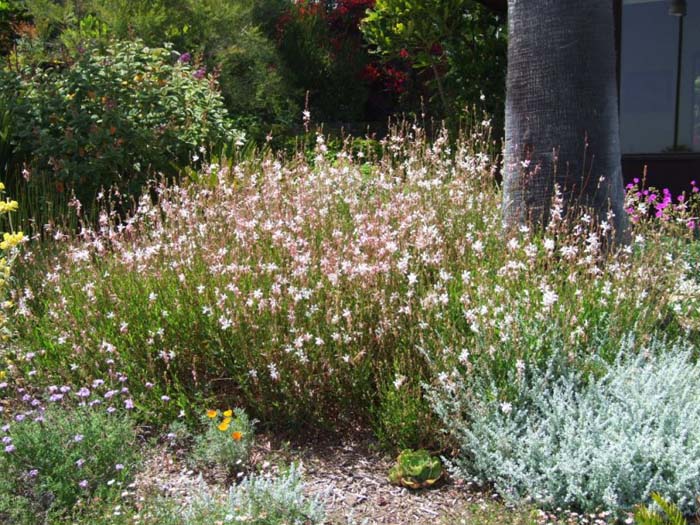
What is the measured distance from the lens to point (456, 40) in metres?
10.6

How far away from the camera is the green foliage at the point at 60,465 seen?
10.3 ft

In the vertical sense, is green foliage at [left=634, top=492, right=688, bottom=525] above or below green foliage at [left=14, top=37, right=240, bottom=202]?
below

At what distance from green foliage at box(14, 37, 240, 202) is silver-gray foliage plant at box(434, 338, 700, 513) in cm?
428

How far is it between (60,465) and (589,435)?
218 cm

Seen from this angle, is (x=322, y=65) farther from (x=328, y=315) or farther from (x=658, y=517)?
(x=658, y=517)

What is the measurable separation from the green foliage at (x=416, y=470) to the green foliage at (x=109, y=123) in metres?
4.12

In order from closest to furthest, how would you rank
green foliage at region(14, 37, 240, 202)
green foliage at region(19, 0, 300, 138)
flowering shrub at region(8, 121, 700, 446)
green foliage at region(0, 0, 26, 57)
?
flowering shrub at region(8, 121, 700, 446) < green foliage at region(14, 37, 240, 202) < green foliage at region(19, 0, 300, 138) < green foliage at region(0, 0, 26, 57)

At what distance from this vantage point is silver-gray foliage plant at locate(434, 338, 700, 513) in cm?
315

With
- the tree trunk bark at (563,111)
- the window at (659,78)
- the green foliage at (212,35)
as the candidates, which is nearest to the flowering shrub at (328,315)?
the tree trunk bark at (563,111)

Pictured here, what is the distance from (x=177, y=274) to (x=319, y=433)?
1264 millimetres

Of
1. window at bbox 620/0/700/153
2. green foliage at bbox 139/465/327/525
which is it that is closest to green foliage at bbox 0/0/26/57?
window at bbox 620/0/700/153

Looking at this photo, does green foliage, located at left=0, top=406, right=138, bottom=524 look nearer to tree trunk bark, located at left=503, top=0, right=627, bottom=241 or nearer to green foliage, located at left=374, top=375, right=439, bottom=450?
green foliage, located at left=374, top=375, right=439, bottom=450

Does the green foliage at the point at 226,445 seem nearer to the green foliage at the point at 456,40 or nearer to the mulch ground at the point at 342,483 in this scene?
the mulch ground at the point at 342,483

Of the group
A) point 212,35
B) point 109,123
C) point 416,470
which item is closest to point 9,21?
point 212,35
